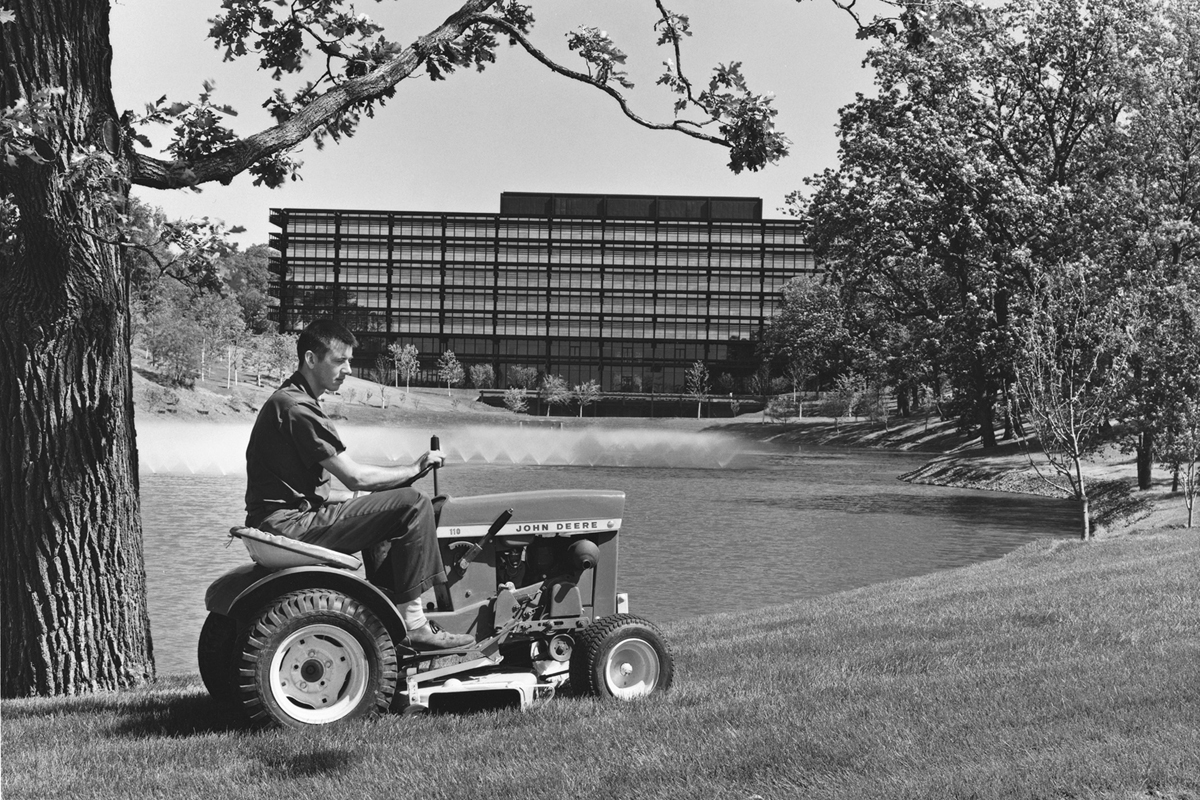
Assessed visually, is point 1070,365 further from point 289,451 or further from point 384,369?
point 384,369

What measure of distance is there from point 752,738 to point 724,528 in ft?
76.9

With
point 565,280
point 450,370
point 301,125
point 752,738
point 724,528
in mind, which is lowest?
point 724,528

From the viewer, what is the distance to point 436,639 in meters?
6.44

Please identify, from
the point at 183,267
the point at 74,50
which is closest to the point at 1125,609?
the point at 183,267

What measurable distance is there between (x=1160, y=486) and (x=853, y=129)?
642 inches

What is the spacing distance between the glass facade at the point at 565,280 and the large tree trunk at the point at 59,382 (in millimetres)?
137329

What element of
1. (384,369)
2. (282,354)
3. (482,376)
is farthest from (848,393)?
(384,369)

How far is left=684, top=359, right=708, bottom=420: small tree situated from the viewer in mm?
136625

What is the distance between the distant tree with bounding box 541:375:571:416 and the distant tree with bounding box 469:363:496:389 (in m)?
6.86

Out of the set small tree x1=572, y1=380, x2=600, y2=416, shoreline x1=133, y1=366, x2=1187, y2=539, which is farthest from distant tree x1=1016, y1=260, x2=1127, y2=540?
small tree x1=572, y1=380, x2=600, y2=416

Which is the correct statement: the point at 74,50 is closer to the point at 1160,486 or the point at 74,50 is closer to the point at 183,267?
the point at 183,267

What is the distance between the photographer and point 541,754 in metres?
5.62

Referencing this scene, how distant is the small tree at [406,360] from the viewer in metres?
130

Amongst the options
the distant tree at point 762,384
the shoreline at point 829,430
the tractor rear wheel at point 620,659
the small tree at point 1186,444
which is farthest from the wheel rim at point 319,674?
the distant tree at point 762,384
